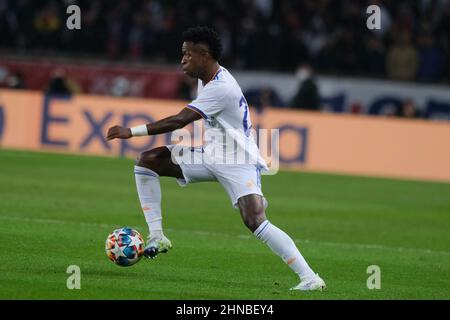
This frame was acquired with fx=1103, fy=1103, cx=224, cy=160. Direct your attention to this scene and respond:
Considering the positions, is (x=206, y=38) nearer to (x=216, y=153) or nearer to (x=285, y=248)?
(x=216, y=153)

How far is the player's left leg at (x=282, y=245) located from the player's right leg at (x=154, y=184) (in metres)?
1.15

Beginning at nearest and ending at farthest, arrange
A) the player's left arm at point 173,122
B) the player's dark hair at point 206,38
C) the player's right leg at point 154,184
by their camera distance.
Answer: the player's left arm at point 173,122 < the player's dark hair at point 206,38 < the player's right leg at point 154,184

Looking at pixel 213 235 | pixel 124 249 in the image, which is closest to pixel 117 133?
pixel 124 249

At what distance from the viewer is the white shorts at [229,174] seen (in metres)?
9.90

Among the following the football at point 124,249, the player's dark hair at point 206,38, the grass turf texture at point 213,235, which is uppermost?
the player's dark hair at point 206,38

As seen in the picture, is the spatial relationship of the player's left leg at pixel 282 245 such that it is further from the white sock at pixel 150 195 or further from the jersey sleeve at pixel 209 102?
the white sock at pixel 150 195

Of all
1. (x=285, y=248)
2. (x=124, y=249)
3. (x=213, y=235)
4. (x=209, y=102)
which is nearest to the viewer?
(x=285, y=248)

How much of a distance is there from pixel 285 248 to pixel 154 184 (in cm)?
176

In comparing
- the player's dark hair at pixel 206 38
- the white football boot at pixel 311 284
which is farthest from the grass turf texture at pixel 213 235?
the player's dark hair at pixel 206 38

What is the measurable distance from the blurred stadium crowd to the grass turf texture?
5543 millimetres

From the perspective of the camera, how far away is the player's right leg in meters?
10.6

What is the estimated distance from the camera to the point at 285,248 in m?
9.58

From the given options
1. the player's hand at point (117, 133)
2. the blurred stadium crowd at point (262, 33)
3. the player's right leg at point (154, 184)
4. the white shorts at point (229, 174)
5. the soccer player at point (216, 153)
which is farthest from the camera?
the blurred stadium crowd at point (262, 33)

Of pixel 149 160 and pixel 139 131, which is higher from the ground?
pixel 139 131
